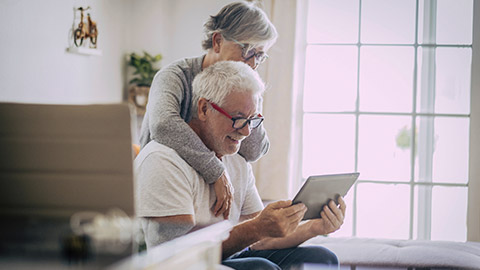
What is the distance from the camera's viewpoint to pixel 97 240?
55 cm

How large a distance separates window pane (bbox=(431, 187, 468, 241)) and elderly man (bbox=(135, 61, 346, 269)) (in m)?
2.48

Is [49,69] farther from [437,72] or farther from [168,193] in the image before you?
[437,72]

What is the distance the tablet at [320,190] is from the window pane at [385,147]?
2385 mm

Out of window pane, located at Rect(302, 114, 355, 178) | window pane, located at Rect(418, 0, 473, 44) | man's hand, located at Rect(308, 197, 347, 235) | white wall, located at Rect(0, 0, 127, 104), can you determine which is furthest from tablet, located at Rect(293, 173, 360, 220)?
window pane, located at Rect(418, 0, 473, 44)

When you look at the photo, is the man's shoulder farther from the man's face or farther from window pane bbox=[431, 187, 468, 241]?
window pane bbox=[431, 187, 468, 241]

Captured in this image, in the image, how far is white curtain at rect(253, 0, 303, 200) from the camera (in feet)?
12.5

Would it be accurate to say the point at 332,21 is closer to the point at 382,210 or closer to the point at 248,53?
the point at 382,210

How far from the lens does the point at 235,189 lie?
177 centimetres

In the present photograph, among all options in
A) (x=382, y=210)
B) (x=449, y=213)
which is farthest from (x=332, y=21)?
(x=449, y=213)

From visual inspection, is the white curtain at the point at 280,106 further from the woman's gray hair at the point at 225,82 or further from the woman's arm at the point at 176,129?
the woman's gray hair at the point at 225,82

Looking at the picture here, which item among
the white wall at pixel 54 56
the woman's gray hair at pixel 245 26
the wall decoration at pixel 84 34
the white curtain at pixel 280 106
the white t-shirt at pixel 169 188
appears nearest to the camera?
the white t-shirt at pixel 169 188

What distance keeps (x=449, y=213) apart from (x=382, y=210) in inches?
18.6

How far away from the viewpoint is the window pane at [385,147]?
3935 millimetres

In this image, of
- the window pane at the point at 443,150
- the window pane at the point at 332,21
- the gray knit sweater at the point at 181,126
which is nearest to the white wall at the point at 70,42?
the window pane at the point at 332,21
